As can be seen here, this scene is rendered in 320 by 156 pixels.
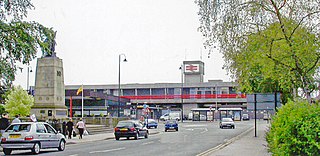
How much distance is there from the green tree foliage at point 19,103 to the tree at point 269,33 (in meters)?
56.9

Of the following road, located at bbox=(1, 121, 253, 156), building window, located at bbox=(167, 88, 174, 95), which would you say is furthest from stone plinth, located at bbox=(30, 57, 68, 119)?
building window, located at bbox=(167, 88, 174, 95)

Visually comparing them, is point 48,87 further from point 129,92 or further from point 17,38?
point 129,92

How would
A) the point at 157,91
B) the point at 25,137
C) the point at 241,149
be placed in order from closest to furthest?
the point at 25,137, the point at 241,149, the point at 157,91

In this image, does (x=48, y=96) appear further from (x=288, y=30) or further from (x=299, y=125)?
(x=299, y=125)

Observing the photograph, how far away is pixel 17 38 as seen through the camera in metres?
20.2

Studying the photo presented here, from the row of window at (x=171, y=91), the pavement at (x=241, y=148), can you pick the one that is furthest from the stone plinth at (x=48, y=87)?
the row of window at (x=171, y=91)

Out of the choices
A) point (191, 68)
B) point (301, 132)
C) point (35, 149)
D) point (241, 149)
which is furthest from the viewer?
point (191, 68)

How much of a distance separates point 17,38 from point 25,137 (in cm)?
515

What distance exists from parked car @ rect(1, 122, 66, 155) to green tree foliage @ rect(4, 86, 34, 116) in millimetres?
49520

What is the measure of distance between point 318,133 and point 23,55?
1407cm

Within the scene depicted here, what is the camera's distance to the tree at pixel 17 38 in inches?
796

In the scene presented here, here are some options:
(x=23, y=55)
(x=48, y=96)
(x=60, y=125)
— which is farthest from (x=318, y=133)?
(x=48, y=96)

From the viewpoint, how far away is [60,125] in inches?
1522

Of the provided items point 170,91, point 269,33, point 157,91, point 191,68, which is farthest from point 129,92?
point 269,33
